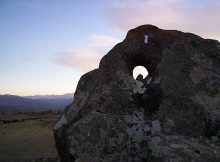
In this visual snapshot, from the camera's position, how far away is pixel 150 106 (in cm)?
795

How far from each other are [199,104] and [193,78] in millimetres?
725

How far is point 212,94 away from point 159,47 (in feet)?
5.55

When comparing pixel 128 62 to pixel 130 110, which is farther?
pixel 128 62

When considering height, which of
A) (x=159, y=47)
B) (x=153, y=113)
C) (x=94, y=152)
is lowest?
(x=94, y=152)

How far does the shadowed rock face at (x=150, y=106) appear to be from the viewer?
292 inches

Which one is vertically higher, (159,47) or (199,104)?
(159,47)

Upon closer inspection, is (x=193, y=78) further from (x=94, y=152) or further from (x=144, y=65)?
(x=94, y=152)

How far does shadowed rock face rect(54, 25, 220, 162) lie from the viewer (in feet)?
24.3

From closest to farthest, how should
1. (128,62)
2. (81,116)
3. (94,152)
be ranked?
(94,152)
(81,116)
(128,62)

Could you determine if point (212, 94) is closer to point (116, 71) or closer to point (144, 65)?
point (144, 65)

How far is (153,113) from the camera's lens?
7.92 meters

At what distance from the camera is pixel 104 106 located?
312 inches

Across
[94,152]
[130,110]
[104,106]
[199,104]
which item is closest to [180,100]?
[199,104]

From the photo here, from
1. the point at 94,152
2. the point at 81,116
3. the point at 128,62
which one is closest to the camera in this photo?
the point at 94,152
